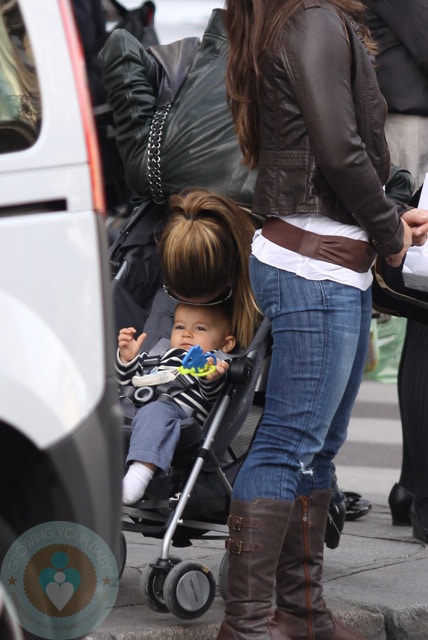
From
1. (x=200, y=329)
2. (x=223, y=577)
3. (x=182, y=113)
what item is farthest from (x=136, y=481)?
(x=182, y=113)

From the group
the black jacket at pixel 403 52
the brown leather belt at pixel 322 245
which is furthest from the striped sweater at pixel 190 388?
the black jacket at pixel 403 52

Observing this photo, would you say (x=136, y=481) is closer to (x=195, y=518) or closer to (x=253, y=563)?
(x=195, y=518)

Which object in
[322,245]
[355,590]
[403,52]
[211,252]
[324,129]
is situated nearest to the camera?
[324,129]

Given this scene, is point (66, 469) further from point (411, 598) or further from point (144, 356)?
point (411, 598)

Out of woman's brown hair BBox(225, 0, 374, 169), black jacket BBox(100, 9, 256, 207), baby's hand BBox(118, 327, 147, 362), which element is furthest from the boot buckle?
black jacket BBox(100, 9, 256, 207)

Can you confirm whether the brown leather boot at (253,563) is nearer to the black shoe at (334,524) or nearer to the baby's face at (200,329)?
the baby's face at (200,329)

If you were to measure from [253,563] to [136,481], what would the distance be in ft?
1.46

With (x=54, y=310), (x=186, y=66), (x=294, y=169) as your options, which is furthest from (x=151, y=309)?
(x=54, y=310)

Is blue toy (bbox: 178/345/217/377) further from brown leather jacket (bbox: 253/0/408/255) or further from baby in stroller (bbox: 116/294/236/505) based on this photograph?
brown leather jacket (bbox: 253/0/408/255)

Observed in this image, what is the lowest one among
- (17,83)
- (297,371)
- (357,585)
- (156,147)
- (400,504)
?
(400,504)

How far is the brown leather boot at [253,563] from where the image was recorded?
3719 millimetres

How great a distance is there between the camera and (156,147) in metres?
4.47

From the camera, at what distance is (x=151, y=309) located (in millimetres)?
4605

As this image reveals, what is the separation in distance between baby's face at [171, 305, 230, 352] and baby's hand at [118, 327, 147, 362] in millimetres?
226
